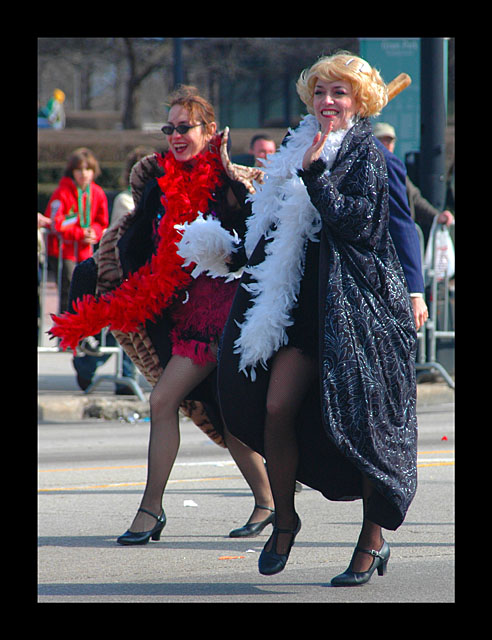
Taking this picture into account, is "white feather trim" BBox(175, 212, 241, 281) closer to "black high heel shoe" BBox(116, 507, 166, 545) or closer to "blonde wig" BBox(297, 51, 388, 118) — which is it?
"blonde wig" BBox(297, 51, 388, 118)

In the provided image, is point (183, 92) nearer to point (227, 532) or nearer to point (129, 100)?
point (227, 532)

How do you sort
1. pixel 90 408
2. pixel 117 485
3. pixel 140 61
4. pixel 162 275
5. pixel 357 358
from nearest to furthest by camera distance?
pixel 357 358 → pixel 162 275 → pixel 117 485 → pixel 90 408 → pixel 140 61

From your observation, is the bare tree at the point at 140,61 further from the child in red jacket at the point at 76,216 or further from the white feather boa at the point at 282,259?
the white feather boa at the point at 282,259

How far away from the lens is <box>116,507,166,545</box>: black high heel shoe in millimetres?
5191

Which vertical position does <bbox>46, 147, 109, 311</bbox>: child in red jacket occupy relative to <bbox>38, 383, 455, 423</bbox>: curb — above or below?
above

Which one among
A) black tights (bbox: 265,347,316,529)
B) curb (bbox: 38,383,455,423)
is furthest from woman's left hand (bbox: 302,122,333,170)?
curb (bbox: 38,383,455,423)

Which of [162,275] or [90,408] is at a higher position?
[162,275]

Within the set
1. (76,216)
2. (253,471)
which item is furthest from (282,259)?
(76,216)

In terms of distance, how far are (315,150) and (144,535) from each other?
6.71 feet

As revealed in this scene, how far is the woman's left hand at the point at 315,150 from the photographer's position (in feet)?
13.7

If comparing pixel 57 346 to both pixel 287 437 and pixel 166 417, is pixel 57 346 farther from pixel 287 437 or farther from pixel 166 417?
pixel 287 437

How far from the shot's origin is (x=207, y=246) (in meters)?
5.04

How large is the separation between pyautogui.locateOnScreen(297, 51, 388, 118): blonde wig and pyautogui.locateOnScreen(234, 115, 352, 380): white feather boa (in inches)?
5.2

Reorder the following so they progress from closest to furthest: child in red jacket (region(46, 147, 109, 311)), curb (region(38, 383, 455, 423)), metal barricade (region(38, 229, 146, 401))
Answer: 1. curb (region(38, 383, 455, 423))
2. metal barricade (region(38, 229, 146, 401))
3. child in red jacket (region(46, 147, 109, 311))
